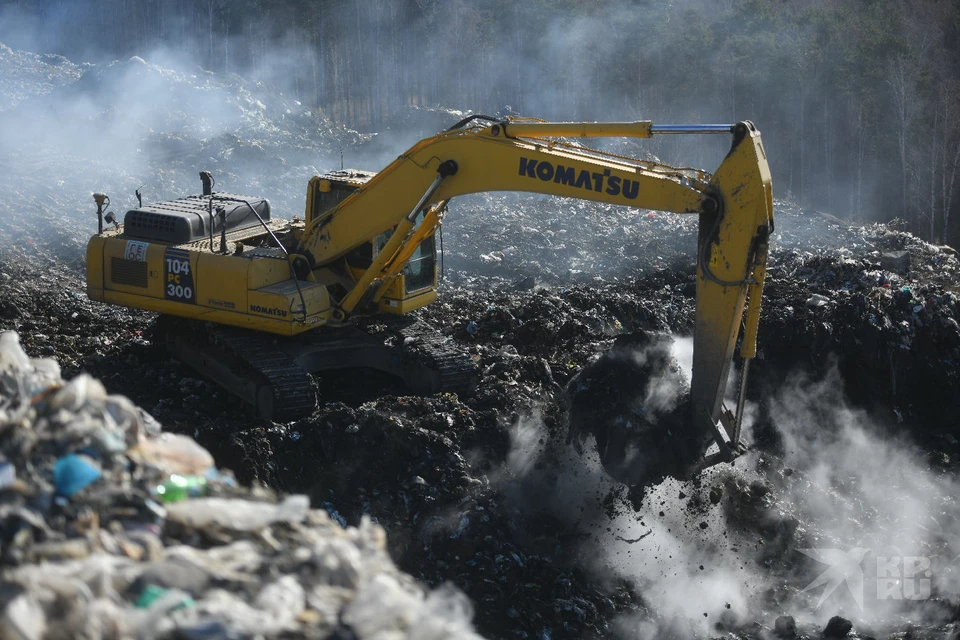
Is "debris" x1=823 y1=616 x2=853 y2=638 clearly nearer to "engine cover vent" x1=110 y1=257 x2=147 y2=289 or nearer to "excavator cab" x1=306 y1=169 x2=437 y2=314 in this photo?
"excavator cab" x1=306 y1=169 x2=437 y2=314

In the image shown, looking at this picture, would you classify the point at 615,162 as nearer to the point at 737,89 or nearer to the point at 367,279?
the point at 367,279

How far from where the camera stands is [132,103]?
20.3 meters

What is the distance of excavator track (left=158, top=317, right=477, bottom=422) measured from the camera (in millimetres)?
7699

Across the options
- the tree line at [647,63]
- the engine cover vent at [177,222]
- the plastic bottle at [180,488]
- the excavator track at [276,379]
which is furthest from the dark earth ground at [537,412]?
the tree line at [647,63]

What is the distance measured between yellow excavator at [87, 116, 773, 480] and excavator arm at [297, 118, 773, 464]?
0.01 m

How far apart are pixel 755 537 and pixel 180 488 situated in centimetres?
481

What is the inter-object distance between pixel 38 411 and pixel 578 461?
4352mm

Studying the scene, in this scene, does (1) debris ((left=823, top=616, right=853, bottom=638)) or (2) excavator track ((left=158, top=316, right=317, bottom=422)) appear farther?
(2) excavator track ((left=158, top=316, right=317, bottom=422))

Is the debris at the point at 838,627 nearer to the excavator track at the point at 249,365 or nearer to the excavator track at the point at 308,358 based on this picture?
the excavator track at the point at 308,358

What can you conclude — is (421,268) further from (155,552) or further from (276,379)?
(155,552)

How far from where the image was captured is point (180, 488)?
3506 millimetres

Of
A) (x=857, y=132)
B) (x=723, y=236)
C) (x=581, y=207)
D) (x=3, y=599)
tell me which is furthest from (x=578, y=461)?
(x=857, y=132)

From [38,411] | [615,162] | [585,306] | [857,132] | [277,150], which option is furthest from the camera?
[857,132]

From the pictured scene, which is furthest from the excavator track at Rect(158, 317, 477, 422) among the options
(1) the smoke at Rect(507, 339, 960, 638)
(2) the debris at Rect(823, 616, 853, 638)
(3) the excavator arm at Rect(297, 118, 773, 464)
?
(2) the debris at Rect(823, 616, 853, 638)
